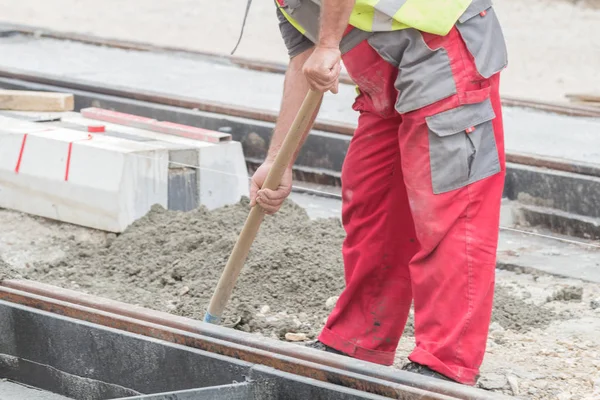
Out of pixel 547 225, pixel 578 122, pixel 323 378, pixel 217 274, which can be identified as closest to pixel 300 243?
pixel 217 274

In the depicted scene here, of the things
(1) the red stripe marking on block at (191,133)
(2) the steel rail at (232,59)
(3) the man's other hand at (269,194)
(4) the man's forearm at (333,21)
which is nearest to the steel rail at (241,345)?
(3) the man's other hand at (269,194)

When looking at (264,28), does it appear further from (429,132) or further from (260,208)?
(429,132)

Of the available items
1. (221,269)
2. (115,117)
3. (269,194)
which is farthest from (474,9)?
(115,117)

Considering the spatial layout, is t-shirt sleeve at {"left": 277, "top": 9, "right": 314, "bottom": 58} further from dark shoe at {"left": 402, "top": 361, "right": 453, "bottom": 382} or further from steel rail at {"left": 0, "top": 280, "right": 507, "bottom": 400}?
dark shoe at {"left": 402, "top": 361, "right": 453, "bottom": 382}

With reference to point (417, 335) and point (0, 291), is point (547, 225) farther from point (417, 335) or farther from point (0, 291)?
point (0, 291)

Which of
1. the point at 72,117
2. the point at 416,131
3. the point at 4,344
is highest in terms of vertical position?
the point at 416,131

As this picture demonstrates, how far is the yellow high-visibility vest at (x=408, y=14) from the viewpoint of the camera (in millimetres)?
2992

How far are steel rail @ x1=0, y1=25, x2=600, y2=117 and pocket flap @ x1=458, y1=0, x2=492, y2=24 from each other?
3.69 m

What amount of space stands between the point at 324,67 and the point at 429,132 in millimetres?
394

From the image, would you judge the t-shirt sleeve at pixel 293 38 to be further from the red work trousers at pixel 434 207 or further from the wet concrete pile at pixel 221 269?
the wet concrete pile at pixel 221 269

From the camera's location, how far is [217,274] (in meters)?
4.42

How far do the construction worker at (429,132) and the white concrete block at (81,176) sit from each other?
5.71 ft

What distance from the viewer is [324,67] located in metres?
2.91

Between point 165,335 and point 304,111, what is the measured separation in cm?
79
